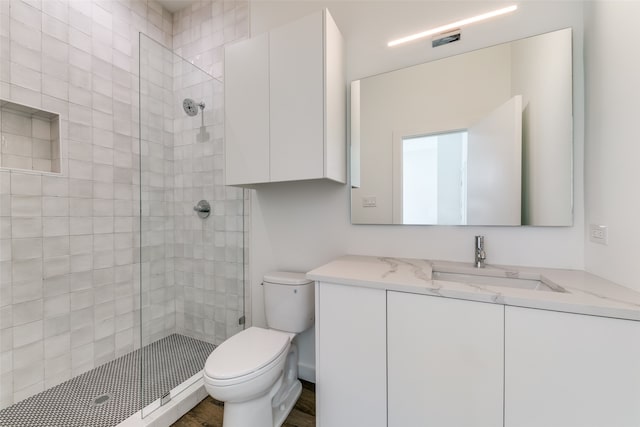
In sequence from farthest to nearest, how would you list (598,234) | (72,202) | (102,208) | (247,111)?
1. (102,208)
2. (72,202)
3. (247,111)
4. (598,234)

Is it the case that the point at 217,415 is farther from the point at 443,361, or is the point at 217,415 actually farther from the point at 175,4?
the point at 175,4

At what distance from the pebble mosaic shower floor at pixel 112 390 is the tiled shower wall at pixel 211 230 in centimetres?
25

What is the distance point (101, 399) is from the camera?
1532 millimetres

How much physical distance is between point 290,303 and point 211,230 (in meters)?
0.92

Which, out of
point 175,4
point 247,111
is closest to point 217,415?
point 247,111

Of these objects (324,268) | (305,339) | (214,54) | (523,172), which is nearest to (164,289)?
(305,339)

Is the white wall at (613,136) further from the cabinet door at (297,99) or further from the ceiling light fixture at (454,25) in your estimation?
the cabinet door at (297,99)

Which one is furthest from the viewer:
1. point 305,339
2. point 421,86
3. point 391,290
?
point 305,339

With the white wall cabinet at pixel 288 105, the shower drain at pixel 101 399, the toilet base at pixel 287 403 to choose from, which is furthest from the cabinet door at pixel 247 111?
the shower drain at pixel 101 399

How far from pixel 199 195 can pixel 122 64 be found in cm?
121

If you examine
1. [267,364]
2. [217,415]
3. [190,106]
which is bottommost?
[217,415]

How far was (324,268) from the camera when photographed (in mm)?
1320

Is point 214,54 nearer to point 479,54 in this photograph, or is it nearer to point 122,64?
point 122,64

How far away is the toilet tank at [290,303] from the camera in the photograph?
1570mm
